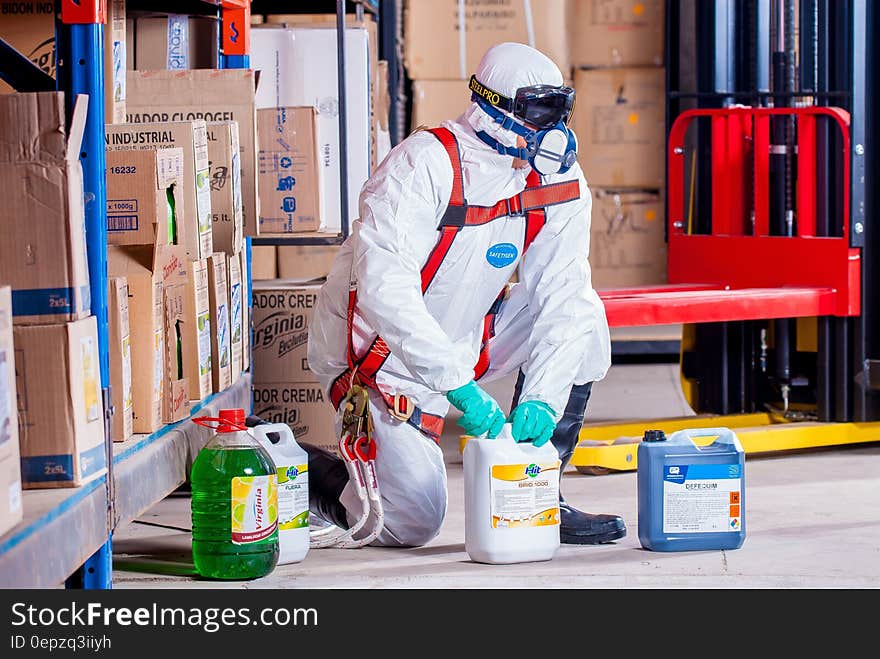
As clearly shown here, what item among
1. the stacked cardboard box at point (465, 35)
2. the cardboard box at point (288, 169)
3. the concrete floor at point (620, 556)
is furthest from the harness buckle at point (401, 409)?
the stacked cardboard box at point (465, 35)

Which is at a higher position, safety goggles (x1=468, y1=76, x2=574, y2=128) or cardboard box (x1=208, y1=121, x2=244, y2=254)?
safety goggles (x1=468, y1=76, x2=574, y2=128)

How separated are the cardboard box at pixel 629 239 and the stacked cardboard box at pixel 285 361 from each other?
11.1ft

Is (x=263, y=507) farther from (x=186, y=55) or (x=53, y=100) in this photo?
(x=186, y=55)

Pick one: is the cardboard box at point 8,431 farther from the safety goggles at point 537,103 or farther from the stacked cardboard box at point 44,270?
the safety goggles at point 537,103

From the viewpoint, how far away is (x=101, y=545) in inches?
127

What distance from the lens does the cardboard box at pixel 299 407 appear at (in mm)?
5484

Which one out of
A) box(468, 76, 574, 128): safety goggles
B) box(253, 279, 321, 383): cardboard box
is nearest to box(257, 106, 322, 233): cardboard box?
box(253, 279, 321, 383): cardboard box

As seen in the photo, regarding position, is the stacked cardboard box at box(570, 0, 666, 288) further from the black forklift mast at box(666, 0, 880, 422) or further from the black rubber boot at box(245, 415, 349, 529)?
the black rubber boot at box(245, 415, 349, 529)

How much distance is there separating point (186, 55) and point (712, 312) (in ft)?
7.43

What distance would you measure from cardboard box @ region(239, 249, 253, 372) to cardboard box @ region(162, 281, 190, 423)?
73 cm

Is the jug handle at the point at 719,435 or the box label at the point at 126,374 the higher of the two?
the box label at the point at 126,374

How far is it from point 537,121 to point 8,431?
1.79 metres

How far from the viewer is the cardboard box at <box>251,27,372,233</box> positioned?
19.9 ft

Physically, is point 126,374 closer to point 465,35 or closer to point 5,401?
point 5,401
